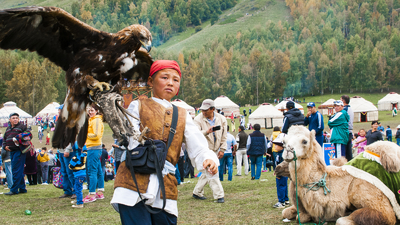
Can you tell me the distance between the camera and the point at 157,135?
7.62 feet

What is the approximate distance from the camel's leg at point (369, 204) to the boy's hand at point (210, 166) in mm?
2239

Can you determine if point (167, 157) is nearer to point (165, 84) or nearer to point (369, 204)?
point (165, 84)

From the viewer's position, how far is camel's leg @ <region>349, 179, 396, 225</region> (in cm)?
357

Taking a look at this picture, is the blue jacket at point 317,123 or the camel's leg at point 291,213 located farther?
the blue jacket at point 317,123

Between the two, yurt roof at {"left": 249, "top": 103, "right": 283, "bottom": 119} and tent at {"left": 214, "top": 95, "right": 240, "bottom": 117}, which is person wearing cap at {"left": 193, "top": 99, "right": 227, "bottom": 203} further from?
tent at {"left": 214, "top": 95, "right": 240, "bottom": 117}

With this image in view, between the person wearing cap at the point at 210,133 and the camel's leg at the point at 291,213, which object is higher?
the person wearing cap at the point at 210,133

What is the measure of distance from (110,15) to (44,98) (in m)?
123

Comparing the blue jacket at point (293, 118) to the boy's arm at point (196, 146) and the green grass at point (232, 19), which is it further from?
the green grass at point (232, 19)

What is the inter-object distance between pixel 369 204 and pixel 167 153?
2656mm

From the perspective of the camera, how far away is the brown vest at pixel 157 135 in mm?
2221

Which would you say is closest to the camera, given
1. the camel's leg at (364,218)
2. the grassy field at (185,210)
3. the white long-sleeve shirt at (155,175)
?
the white long-sleeve shirt at (155,175)

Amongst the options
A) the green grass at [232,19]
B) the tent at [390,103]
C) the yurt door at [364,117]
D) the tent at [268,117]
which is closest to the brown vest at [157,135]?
the tent at [268,117]

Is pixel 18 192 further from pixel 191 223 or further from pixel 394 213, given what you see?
pixel 394 213

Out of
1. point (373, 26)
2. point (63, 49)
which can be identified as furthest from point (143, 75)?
point (373, 26)
